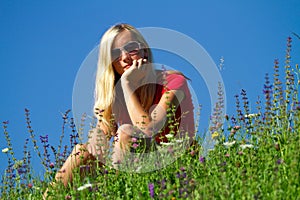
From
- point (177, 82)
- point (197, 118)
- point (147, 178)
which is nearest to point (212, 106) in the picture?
point (197, 118)

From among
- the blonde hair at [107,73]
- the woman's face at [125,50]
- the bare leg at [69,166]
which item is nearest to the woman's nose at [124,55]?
the woman's face at [125,50]

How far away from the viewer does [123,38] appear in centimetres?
491

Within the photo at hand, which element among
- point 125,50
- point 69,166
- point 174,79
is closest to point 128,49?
point 125,50

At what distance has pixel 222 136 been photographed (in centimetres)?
414

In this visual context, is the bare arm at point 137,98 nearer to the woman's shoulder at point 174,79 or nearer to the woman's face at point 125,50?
the woman's shoulder at point 174,79

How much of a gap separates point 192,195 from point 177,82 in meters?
1.73

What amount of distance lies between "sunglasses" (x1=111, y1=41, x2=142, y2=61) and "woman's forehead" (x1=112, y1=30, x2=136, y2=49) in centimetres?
3

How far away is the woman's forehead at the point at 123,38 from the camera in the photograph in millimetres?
4891

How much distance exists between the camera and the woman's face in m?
4.83

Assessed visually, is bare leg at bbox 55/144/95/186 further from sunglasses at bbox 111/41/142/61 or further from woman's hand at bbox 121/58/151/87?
sunglasses at bbox 111/41/142/61

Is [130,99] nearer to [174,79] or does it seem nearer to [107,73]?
[174,79]

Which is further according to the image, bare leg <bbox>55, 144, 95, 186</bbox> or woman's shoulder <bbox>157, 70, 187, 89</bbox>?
woman's shoulder <bbox>157, 70, 187, 89</bbox>

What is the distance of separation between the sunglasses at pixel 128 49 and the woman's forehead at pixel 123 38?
3 cm

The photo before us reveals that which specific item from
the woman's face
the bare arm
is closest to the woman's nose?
the woman's face
